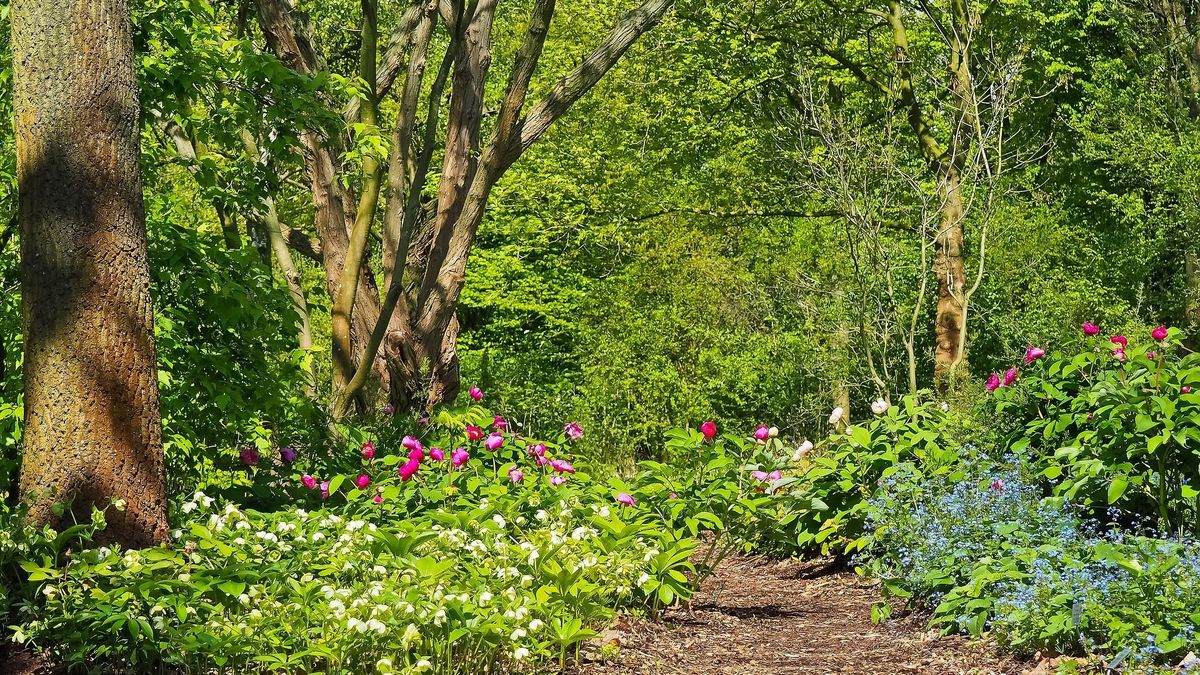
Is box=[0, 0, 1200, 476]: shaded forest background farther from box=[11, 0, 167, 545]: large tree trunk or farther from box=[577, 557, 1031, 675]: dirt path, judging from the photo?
box=[11, 0, 167, 545]: large tree trunk

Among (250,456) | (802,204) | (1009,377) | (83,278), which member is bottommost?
(802,204)

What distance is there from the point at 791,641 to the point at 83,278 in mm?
3426

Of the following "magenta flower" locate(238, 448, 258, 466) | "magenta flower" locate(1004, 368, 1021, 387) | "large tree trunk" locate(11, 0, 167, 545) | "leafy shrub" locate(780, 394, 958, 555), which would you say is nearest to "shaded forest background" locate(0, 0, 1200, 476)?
"leafy shrub" locate(780, 394, 958, 555)

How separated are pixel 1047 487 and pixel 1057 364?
87 cm

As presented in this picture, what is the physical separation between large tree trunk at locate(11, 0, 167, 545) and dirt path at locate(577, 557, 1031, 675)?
185cm

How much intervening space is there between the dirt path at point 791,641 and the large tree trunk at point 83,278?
185 cm

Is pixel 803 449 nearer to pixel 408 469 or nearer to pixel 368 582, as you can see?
pixel 408 469

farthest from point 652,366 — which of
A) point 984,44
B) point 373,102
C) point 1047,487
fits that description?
point 1047,487

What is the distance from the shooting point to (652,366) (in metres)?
14.4

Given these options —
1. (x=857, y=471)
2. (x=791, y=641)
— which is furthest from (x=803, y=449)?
(x=791, y=641)

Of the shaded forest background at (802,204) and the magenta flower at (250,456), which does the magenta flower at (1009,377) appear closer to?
the magenta flower at (250,456)

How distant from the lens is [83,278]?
3971 millimetres

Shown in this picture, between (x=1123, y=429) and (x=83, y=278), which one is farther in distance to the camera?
(x=1123, y=429)

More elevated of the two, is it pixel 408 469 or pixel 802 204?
pixel 408 469
